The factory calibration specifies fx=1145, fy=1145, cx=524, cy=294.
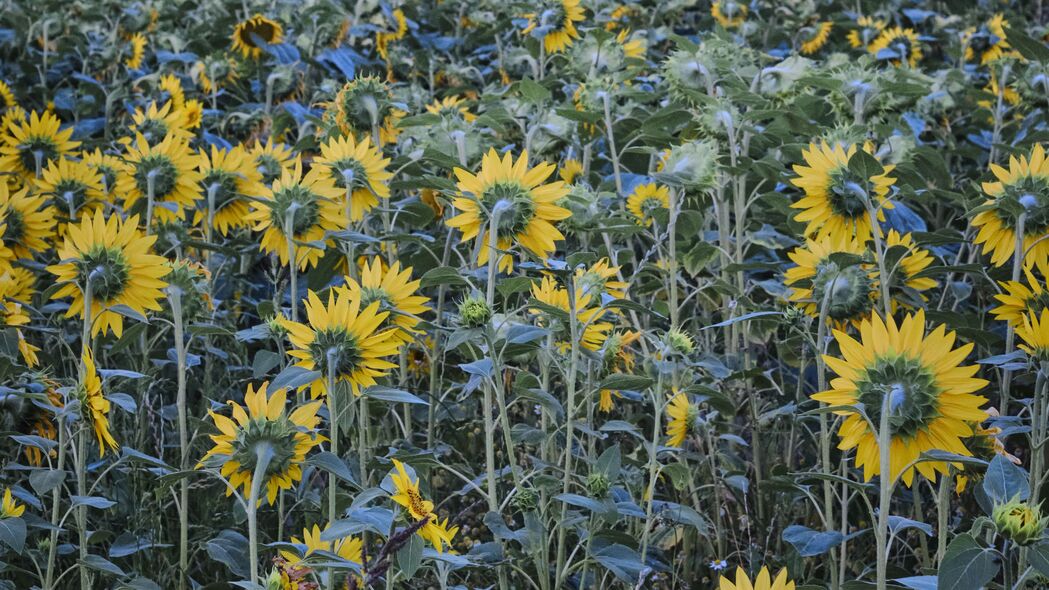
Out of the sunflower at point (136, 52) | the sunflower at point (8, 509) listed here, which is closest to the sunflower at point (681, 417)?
the sunflower at point (8, 509)

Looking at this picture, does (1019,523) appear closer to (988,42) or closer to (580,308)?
(580,308)

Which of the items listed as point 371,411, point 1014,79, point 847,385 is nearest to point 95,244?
point 371,411

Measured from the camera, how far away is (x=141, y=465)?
201cm

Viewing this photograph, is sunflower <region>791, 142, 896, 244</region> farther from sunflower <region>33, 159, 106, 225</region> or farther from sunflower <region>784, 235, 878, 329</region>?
sunflower <region>33, 159, 106, 225</region>

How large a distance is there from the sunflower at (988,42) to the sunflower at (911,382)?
291 centimetres

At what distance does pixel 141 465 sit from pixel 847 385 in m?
1.25

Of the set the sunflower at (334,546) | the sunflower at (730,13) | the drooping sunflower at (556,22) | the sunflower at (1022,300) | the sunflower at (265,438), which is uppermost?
the sunflower at (730,13)

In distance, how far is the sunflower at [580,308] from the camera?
1842mm

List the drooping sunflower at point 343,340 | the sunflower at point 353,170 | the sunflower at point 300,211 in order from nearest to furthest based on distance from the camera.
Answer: the drooping sunflower at point 343,340 < the sunflower at point 300,211 < the sunflower at point 353,170

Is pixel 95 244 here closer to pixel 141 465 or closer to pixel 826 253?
pixel 141 465

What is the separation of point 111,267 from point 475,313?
26.1 inches

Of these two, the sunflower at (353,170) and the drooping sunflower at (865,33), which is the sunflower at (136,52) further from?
the drooping sunflower at (865,33)

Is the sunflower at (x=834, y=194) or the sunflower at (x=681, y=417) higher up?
the sunflower at (x=834, y=194)

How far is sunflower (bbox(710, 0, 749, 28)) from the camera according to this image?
4.07 metres
